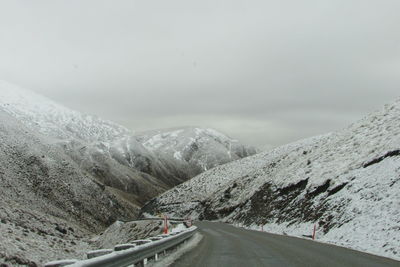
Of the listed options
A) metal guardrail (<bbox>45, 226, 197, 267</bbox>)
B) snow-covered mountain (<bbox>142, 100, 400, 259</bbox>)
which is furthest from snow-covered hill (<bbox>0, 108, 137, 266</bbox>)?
metal guardrail (<bbox>45, 226, 197, 267</bbox>)

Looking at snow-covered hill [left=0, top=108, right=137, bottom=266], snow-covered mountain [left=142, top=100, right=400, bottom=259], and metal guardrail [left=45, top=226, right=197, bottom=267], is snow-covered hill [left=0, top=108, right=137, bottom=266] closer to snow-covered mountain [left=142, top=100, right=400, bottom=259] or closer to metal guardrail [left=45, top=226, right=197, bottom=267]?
snow-covered mountain [left=142, top=100, right=400, bottom=259]

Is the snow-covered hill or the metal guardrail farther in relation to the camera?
the snow-covered hill

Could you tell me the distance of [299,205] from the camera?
44.1m

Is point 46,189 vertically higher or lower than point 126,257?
higher

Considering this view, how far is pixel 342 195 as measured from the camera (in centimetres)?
3388

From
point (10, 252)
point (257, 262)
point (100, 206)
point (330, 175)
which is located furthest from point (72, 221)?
point (257, 262)

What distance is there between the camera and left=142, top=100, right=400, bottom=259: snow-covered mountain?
80.7 ft

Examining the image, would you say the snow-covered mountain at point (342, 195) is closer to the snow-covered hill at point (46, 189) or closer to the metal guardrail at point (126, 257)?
the metal guardrail at point (126, 257)

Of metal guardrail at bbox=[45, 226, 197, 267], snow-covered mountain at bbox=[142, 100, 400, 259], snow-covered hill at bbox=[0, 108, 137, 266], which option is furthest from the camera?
snow-covered hill at bbox=[0, 108, 137, 266]

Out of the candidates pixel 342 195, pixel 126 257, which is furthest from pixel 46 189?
pixel 126 257

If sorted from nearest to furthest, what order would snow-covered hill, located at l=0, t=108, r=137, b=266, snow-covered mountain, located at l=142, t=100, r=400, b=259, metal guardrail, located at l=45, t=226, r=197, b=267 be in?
metal guardrail, located at l=45, t=226, r=197, b=267
snow-covered mountain, located at l=142, t=100, r=400, b=259
snow-covered hill, located at l=0, t=108, r=137, b=266

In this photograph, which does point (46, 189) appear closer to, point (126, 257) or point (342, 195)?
point (342, 195)

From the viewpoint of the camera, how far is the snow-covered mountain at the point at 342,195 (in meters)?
24.6

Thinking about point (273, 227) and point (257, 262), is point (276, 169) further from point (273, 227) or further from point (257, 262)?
point (257, 262)
